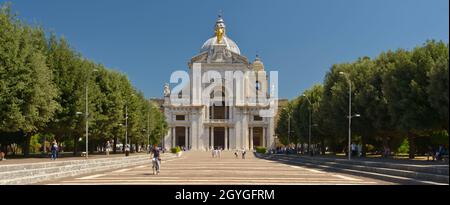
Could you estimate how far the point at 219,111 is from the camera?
149 meters

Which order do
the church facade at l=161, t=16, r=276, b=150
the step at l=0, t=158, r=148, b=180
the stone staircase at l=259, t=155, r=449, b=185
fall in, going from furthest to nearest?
the church facade at l=161, t=16, r=276, b=150
the stone staircase at l=259, t=155, r=449, b=185
the step at l=0, t=158, r=148, b=180

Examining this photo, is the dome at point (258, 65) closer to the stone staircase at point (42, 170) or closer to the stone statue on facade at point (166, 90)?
the stone statue on facade at point (166, 90)

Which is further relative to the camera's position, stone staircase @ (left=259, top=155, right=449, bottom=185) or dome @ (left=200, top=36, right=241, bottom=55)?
dome @ (left=200, top=36, right=241, bottom=55)

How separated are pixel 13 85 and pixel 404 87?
3121 cm

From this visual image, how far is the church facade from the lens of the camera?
14275cm

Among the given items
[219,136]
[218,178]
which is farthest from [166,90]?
[218,178]

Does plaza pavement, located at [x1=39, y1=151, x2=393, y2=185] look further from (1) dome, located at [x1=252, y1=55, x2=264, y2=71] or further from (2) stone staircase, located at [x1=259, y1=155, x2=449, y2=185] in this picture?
(1) dome, located at [x1=252, y1=55, x2=264, y2=71]

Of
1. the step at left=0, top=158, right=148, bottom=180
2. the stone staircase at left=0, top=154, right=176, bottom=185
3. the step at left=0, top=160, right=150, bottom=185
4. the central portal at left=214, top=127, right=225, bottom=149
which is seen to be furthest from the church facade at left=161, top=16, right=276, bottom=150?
the step at left=0, top=160, right=150, bottom=185

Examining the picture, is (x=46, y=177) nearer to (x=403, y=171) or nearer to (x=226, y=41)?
(x=403, y=171)

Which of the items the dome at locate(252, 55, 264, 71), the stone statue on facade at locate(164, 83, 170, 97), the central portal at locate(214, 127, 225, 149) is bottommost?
the central portal at locate(214, 127, 225, 149)

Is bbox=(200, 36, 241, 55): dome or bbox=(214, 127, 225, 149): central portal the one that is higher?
bbox=(200, 36, 241, 55): dome

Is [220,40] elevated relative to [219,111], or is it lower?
elevated
